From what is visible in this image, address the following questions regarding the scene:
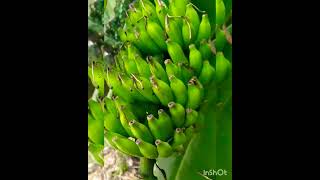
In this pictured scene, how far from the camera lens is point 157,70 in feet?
6.96

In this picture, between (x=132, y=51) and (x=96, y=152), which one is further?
(x=96, y=152)

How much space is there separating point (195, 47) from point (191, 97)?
171 mm

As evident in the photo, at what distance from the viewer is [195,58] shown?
2.12 meters

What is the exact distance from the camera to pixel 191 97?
211 centimetres

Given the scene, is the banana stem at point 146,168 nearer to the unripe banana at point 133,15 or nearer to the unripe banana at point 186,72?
the unripe banana at point 186,72

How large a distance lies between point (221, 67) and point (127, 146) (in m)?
0.43

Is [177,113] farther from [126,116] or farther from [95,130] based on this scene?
[95,130]

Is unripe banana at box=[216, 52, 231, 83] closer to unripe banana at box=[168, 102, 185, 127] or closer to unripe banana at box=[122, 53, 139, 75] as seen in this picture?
unripe banana at box=[168, 102, 185, 127]

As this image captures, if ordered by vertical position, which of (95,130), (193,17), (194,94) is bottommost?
(95,130)

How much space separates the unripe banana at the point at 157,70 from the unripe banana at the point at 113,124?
23 cm

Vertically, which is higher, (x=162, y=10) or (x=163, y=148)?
(x=162, y=10)

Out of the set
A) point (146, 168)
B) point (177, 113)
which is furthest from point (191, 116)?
point (146, 168)
